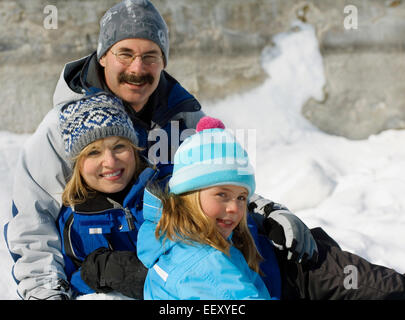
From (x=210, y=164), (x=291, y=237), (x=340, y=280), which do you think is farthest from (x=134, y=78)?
(x=340, y=280)

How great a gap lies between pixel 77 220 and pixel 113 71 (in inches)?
25.7

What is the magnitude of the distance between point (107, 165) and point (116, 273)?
359 millimetres

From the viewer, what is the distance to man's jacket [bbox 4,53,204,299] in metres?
1.79

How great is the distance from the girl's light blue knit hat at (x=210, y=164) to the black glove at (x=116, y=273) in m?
0.34

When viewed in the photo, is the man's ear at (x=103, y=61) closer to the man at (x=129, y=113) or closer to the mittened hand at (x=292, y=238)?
the man at (x=129, y=113)

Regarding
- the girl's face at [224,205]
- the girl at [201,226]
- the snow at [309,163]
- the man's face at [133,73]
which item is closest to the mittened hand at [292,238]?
the girl at [201,226]

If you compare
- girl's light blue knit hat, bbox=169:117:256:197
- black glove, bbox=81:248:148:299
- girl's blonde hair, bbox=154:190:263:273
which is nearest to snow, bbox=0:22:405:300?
black glove, bbox=81:248:148:299

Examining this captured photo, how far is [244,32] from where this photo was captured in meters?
3.90

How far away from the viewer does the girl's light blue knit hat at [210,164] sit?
146 centimetres

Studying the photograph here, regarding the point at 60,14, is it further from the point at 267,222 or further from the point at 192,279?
the point at 192,279

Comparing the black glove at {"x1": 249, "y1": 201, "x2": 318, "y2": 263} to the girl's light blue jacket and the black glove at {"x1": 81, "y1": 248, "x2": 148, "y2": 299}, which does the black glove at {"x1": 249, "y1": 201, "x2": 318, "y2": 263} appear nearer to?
the girl's light blue jacket

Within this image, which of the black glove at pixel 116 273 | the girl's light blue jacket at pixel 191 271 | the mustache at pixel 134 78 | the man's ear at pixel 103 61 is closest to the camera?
the girl's light blue jacket at pixel 191 271

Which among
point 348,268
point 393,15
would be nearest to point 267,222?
point 348,268

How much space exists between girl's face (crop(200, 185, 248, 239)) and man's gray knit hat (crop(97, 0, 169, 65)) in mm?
916
